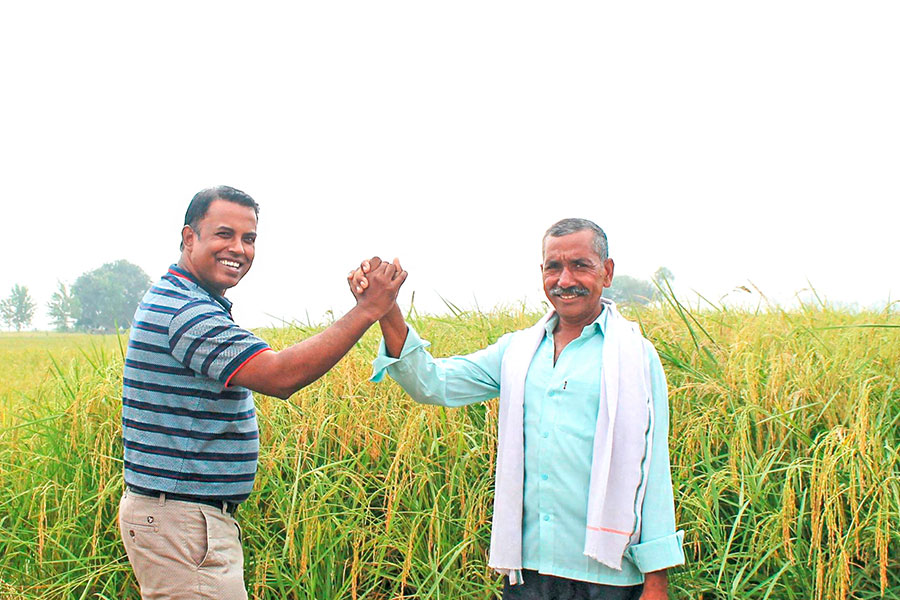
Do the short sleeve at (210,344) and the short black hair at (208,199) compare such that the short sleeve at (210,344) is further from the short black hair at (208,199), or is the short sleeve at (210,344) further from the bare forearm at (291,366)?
the short black hair at (208,199)

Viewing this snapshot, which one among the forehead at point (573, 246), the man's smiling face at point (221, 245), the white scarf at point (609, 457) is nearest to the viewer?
the white scarf at point (609, 457)

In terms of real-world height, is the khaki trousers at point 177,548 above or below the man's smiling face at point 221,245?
below

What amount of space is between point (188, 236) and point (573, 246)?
4.39 ft

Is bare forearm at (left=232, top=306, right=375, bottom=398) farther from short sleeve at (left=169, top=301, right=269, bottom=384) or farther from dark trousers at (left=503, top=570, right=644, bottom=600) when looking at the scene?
dark trousers at (left=503, top=570, right=644, bottom=600)

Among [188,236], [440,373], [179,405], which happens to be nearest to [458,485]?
[440,373]

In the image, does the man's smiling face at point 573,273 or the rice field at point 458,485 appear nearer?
the man's smiling face at point 573,273

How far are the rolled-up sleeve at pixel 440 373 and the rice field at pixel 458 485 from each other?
2.62ft

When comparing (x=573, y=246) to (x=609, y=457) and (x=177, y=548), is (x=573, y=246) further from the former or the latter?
(x=177, y=548)

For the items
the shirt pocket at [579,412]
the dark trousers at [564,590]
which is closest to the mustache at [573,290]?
the shirt pocket at [579,412]

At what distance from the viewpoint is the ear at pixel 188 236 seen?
259 centimetres

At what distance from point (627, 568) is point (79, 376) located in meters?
4.28

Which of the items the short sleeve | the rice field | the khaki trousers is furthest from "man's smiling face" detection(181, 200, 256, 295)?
the rice field

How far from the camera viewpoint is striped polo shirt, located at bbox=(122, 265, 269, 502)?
7.63ft

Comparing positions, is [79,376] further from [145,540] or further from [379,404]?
[145,540]
